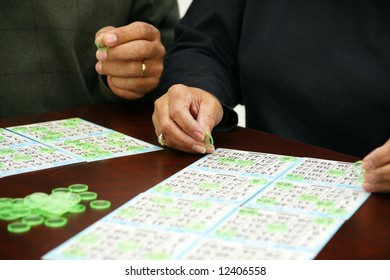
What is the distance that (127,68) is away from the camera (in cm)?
123

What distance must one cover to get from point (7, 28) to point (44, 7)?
10 cm

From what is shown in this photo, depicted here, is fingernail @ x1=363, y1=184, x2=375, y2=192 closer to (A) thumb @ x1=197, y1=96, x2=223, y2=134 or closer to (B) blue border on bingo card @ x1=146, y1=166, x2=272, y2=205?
(B) blue border on bingo card @ x1=146, y1=166, x2=272, y2=205

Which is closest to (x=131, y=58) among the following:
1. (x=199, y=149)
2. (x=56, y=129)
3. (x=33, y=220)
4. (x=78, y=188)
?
(x=56, y=129)

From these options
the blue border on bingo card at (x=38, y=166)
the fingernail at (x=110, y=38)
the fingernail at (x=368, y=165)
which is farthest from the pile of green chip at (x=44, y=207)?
the fingernail at (x=110, y=38)

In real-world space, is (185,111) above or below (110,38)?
below

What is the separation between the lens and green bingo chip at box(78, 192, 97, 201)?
761 mm

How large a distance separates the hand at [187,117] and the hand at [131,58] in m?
0.18

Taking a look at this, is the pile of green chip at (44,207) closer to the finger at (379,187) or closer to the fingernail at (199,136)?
the fingernail at (199,136)

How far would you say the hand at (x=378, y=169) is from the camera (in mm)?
772

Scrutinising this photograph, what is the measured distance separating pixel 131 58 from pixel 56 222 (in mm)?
586

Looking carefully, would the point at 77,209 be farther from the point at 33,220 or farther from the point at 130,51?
the point at 130,51

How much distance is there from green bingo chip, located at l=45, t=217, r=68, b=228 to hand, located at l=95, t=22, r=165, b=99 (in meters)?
0.55

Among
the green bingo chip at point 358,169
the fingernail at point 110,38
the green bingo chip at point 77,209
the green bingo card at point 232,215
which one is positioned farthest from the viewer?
the fingernail at point 110,38

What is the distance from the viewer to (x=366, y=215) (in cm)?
72
